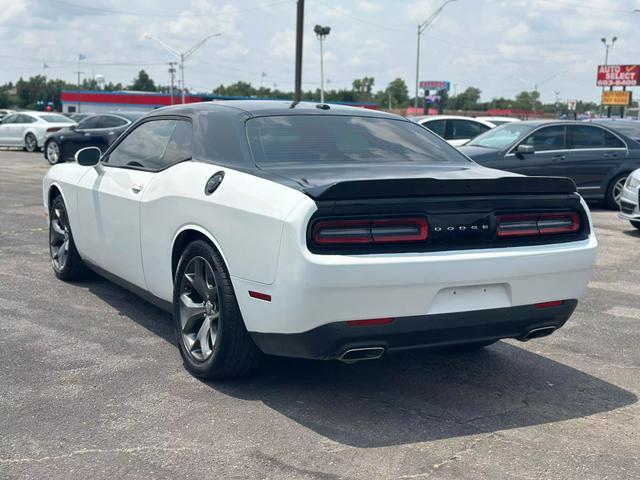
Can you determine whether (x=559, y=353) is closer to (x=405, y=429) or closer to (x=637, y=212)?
(x=405, y=429)

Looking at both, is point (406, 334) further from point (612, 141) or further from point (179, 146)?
point (612, 141)

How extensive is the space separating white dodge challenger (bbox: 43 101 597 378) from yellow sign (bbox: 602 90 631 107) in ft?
228

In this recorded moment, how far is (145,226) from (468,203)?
2142 millimetres

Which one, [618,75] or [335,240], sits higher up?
[618,75]

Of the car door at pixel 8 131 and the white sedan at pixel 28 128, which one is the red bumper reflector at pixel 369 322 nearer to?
the white sedan at pixel 28 128

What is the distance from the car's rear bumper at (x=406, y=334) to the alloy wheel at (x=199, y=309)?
17.4 inches

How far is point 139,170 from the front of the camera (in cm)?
564

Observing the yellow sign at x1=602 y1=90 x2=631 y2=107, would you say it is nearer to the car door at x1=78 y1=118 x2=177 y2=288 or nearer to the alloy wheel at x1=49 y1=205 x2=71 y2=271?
the alloy wheel at x1=49 y1=205 x2=71 y2=271

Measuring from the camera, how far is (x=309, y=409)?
14.1 feet

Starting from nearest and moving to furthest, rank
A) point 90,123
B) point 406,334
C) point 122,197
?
point 406,334 → point 122,197 → point 90,123

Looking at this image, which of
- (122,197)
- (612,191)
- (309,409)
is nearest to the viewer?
(309,409)

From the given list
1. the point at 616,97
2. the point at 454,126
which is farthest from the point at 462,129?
the point at 616,97

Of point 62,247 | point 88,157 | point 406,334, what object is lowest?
point 62,247

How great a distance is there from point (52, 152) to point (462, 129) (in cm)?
1178
